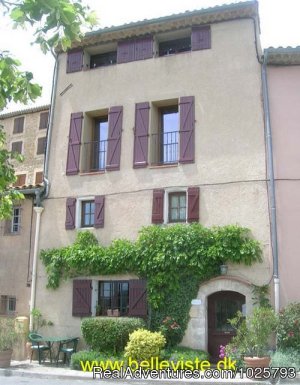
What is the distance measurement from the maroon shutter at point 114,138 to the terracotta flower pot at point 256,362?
283 inches

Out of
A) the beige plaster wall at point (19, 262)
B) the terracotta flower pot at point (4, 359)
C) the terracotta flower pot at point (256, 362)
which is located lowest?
the terracotta flower pot at point (4, 359)

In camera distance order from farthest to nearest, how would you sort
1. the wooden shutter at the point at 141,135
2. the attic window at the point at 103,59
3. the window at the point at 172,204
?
the attic window at the point at 103,59, the wooden shutter at the point at 141,135, the window at the point at 172,204

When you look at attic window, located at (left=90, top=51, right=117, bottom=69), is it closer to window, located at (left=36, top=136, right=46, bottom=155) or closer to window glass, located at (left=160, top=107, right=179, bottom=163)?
window glass, located at (left=160, top=107, right=179, bottom=163)

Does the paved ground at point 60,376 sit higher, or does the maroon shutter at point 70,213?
the maroon shutter at point 70,213

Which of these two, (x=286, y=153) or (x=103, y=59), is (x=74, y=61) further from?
(x=286, y=153)

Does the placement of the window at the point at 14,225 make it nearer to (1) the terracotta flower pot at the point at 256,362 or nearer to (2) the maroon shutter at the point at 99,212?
(2) the maroon shutter at the point at 99,212

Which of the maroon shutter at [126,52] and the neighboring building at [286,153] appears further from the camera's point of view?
the maroon shutter at [126,52]

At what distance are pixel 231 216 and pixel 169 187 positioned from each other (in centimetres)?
215

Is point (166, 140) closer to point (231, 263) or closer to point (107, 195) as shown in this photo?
point (107, 195)

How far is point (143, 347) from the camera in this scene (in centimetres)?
1216

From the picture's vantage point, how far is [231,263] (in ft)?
43.8

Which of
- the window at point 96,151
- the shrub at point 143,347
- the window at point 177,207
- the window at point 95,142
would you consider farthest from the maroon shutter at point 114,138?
the shrub at point 143,347

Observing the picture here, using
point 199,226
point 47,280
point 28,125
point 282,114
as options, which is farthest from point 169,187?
point 28,125

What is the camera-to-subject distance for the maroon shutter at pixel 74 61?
17.1 m
